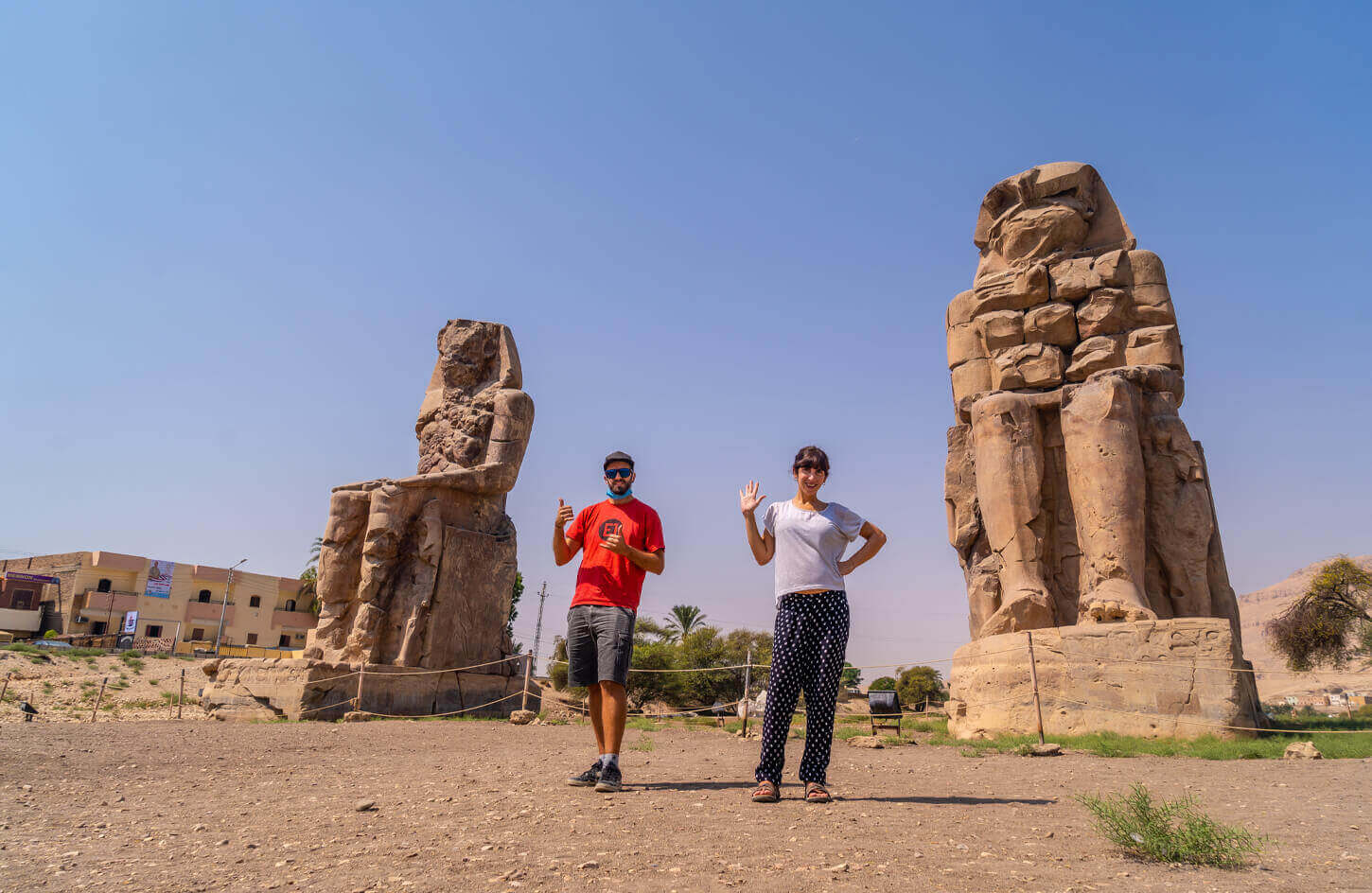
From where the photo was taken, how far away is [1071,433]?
24.2ft

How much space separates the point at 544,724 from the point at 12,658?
17107mm

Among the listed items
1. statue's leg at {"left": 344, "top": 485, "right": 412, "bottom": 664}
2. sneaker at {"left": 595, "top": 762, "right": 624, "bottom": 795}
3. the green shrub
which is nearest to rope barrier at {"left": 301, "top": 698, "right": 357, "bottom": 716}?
statue's leg at {"left": 344, "top": 485, "right": 412, "bottom": 664}

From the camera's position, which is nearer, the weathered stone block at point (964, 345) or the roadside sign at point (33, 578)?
the weathered stone block at point (964, 345)

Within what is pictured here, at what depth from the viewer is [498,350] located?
11359 mm

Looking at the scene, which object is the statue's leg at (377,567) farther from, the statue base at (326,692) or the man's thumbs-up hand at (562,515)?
the man's thumbs-up hand at (562,515)

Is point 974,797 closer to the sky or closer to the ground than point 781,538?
closer to the ground

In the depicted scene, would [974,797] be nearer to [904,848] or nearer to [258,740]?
[904,848]

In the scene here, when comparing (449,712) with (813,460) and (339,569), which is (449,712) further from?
(813,460)

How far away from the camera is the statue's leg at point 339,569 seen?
10016mm

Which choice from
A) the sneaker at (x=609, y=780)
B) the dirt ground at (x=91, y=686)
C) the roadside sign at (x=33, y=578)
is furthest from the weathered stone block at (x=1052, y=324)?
the roadside sign at (x=33, y=578)

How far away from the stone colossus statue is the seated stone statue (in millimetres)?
5552

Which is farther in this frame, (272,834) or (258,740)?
(258,740)

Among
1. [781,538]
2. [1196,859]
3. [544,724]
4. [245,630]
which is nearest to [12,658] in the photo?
[544,724]

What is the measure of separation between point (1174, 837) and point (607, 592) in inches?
96.6
